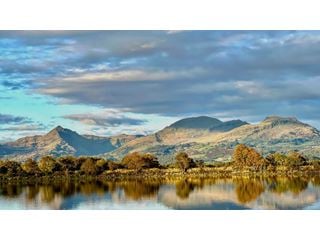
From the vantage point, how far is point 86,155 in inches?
909

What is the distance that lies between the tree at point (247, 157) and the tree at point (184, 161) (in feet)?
5.42

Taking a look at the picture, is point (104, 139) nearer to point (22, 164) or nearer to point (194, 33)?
point (22, 164)

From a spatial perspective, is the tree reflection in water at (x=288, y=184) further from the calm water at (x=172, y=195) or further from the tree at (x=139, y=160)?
the tree at (x=139, y=160)

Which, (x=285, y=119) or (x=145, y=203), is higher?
(x=285, y=119)

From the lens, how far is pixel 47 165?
2345 cm

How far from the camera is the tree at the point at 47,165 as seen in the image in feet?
76.5

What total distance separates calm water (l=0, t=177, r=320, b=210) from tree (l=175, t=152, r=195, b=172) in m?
1.14

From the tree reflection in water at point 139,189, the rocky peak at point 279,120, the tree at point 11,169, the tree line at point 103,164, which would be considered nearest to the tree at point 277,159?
the tree line at point 103,164

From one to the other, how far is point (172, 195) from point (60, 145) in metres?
4.97

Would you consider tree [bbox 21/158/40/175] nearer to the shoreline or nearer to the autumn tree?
the shoreline
